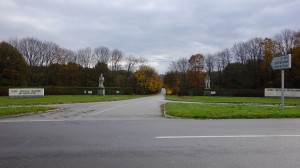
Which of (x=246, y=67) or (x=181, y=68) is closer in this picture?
(x=246, y=67)

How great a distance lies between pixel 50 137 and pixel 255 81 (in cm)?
7991

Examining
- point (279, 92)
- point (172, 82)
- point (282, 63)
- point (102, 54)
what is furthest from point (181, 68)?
point (282, 63)

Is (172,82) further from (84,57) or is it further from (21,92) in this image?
(21,92)

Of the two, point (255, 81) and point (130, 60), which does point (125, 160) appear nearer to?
point (255, 81)

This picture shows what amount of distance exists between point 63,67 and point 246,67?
54.1m

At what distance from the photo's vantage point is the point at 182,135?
31.6 ft

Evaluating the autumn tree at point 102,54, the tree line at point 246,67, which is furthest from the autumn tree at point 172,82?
the autumn tree at point 102,54

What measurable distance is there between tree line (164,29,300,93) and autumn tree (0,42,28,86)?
45770 mm

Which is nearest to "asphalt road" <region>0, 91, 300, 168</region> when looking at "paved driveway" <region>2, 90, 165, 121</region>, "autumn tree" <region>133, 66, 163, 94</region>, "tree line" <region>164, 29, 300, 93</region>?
"paved driveway" <region>2, 90, 165, 121</region>

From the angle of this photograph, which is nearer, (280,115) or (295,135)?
(295,135)

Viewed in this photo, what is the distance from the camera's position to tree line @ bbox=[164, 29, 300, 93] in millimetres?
73012

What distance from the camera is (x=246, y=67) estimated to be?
278 ft

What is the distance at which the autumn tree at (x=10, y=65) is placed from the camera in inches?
2840

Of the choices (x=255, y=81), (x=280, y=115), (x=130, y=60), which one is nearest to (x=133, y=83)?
(x=130, y=60)
